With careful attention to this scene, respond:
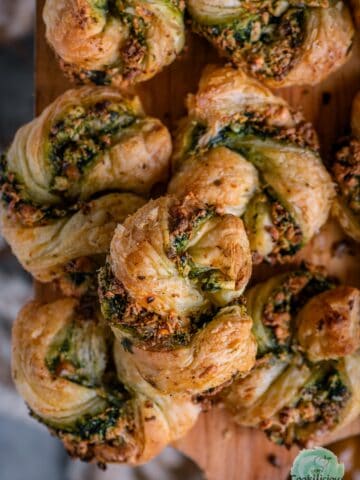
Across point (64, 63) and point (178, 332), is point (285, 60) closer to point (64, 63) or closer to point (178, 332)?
point (64, 63)

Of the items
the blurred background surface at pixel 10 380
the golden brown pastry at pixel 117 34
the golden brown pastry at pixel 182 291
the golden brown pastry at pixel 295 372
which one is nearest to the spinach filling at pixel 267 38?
the golden brown pastry at pixel 117 34

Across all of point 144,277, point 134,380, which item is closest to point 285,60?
point 144,277

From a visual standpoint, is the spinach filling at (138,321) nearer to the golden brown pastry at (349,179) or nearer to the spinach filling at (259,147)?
the spinach filling at (259,147)

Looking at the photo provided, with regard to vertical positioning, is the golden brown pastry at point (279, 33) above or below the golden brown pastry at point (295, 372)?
above

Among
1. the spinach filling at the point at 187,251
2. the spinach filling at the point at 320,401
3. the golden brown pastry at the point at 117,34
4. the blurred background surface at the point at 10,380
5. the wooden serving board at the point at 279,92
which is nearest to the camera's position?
the spinach filling at the point at 187,251

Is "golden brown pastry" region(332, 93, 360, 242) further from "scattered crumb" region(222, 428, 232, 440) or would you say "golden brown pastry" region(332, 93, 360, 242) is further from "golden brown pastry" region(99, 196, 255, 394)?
"scattered crumb" region(222, 428, 232, 440)
